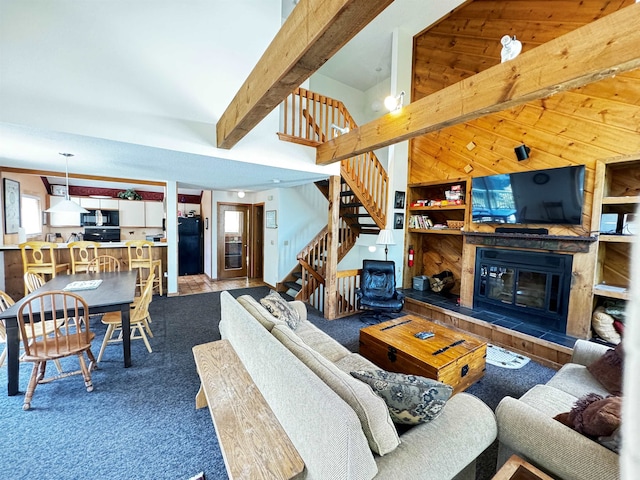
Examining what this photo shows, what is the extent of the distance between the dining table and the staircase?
96.8 inches

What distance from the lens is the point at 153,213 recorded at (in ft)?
23.2

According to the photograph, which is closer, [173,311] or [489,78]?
[489,78]

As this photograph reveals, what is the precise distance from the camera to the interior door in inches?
267

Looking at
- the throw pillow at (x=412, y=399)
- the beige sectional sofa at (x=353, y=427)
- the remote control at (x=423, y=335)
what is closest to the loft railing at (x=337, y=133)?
the remote control at (x=423, y=335)

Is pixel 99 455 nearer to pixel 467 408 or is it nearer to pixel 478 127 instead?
pixel 467 408

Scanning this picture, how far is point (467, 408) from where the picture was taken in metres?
1.46

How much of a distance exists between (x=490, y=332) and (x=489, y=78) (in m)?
2.96

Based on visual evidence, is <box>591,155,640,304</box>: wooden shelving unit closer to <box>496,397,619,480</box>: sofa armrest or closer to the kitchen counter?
<box>496,397,619,480</box>: sofa armrest

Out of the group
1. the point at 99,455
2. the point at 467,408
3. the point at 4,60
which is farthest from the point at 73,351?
the point at 467,408

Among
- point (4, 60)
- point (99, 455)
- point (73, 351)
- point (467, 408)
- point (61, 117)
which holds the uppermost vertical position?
point (4, 60)

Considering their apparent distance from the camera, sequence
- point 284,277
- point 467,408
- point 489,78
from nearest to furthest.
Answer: point 467,408
point 489,78
point 284,277

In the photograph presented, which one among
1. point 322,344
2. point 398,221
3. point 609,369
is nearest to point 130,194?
point 398,221

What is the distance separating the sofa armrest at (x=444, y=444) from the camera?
1179 millimetres


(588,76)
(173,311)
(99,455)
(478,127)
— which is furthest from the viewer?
(173,311)
